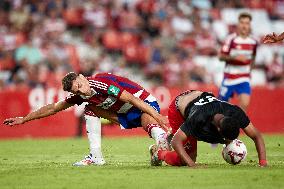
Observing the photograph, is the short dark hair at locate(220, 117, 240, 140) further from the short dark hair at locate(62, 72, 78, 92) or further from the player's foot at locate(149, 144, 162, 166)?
the short dark hair at locate(62, 72, 78, 92)

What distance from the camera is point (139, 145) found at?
58.9 ft

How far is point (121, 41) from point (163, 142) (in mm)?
12891

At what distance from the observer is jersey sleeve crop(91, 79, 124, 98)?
11750mm

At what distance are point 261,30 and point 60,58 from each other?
7.81m

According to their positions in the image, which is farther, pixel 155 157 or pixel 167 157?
pixel 155 157

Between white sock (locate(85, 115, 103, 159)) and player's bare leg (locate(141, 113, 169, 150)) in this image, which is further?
white sock (locate(85, 115, 103, 159))

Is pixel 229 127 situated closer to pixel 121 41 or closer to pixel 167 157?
pixel 167 157

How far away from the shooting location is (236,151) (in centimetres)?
1141

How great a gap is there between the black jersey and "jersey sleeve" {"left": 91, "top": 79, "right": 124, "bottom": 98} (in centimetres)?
128

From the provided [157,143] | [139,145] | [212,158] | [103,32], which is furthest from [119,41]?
[157,143]

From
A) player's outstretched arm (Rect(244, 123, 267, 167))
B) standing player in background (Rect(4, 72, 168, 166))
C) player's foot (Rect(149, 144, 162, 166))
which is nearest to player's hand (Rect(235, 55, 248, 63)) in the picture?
standing player in background (Rect(4, 72, 168, 166))

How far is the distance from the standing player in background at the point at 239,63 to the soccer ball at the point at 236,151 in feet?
19.9

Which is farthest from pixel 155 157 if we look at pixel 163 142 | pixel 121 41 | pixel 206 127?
pixel 121 41

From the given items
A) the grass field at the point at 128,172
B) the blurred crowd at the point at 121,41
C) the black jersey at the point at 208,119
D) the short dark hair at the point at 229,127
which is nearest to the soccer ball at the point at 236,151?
the grass field at the point at 128,172
